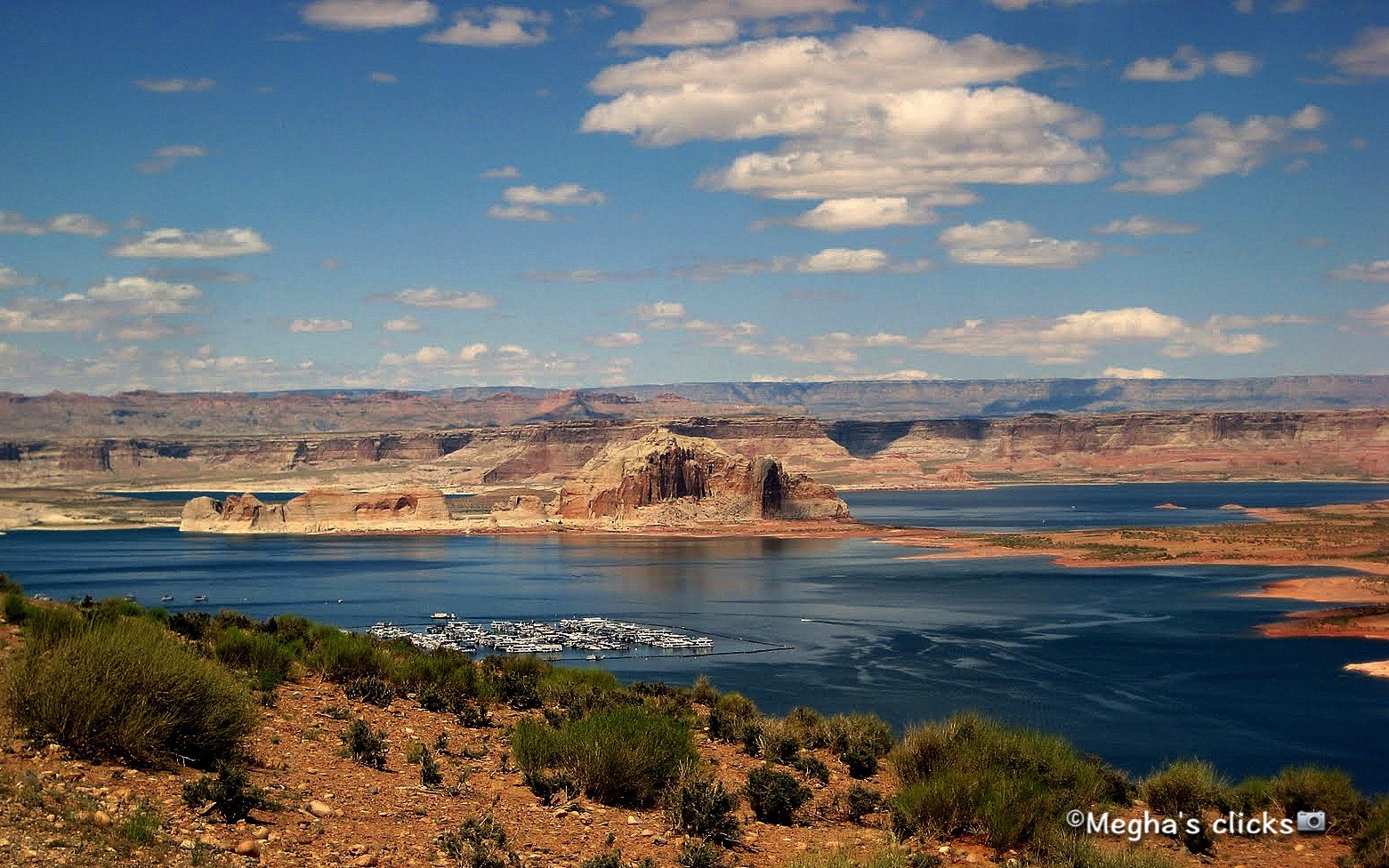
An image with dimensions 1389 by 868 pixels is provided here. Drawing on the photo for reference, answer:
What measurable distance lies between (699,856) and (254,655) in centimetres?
970

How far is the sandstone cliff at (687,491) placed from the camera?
15025cm

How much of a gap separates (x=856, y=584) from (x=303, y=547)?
6747cm

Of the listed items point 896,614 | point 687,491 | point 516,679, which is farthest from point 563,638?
point 687,491

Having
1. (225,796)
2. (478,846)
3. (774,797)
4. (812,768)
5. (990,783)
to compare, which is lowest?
(812,768)

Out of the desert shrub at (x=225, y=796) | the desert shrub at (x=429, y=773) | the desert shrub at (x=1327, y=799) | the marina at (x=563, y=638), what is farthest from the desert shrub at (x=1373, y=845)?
the marina at (x=563, y=638)

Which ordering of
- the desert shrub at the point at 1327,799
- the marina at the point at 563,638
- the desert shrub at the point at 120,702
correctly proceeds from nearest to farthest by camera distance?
the desert shrub at the point at 120,702
the desert shrub at the point at 1327,799
the marina at the point at 563,638

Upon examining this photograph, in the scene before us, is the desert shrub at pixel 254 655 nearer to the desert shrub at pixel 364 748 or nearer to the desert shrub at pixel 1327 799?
the desert shrub at pixel 364 748

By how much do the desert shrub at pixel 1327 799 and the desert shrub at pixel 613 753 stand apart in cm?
878

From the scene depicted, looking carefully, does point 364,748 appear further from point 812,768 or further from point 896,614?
point 896,614

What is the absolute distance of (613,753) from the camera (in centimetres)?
1415

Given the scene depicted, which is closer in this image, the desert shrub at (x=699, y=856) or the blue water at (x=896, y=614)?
the desert shrub at (x=699, y=856)

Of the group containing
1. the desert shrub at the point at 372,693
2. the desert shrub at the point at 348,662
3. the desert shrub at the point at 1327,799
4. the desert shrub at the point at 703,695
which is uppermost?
the desert shrub at the point at 348,662

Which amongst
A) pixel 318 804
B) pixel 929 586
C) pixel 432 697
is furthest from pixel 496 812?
pixel 929 586

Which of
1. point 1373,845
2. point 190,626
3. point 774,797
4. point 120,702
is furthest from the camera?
point 190,626
